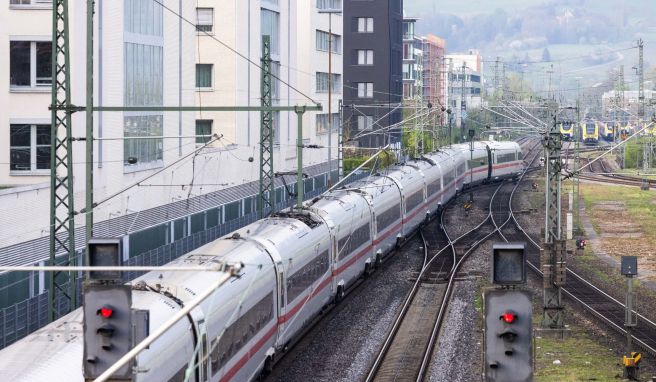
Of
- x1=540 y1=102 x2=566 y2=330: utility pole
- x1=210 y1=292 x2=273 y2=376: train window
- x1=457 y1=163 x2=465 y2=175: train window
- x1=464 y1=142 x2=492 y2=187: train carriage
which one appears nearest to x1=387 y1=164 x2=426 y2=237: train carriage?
x1=540 y1=102 x2=566 y2=330: utility pole

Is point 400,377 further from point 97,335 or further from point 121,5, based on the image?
point 121,5

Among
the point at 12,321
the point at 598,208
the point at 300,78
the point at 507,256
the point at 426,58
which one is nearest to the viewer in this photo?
the point at 507,256

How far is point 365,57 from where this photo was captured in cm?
10888

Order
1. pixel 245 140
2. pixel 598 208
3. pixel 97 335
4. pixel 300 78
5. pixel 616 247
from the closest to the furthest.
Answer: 1. pixel 97 335
2. pixel 616 247
3. pixel 245 140
4. pixel 598 208
5. pixel 300 78

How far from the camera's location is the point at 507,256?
1297 centimetres

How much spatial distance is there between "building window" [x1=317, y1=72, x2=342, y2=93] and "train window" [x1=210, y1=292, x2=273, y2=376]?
201 ft

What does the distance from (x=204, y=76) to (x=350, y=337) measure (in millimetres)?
32803

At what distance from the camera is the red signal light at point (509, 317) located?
40.5 feet

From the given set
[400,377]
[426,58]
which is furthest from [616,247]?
[426,58]

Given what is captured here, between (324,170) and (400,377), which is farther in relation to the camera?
(324,170)

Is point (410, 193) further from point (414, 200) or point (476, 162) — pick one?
point (476, 162)

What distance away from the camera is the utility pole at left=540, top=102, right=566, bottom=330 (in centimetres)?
3209

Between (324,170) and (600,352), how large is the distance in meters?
47.6

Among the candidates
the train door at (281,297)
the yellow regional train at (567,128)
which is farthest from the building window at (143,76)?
the train door at (281,297)
